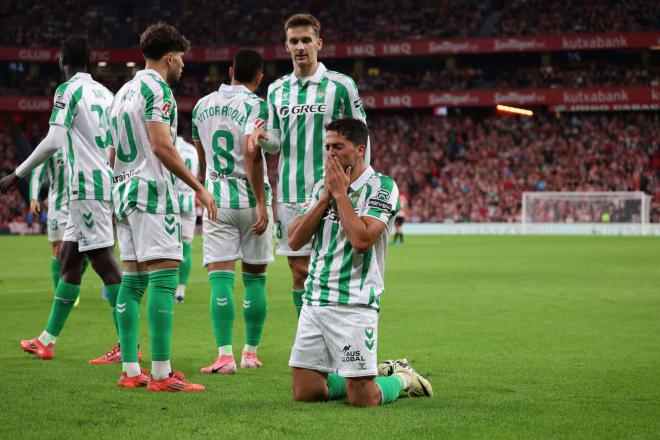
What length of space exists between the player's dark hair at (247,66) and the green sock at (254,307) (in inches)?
59.0

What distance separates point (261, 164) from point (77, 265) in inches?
72.5

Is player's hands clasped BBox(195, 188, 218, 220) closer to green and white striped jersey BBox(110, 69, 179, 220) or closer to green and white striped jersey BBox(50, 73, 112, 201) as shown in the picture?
green and white striped jersey BBox(110, 69, 179, 220)

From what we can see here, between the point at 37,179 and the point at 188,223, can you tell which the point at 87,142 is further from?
the point at 188,223

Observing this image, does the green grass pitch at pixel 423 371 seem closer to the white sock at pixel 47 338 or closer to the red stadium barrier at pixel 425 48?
the white sock at pixel 47 338

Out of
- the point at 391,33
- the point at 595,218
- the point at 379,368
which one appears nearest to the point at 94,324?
the point at 379,368

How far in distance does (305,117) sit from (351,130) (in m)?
1.16

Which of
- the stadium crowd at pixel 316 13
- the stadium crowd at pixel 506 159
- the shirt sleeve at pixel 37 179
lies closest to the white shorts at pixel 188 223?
the shirt sleeve at pixel 37 179

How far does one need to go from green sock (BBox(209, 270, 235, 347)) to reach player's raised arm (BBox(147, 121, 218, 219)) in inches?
44.1

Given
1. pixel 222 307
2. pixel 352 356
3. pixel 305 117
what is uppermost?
pixel 305 117

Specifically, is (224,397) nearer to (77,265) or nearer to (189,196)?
(77,265)

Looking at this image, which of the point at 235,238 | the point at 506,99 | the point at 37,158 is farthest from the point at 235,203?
the point at 506,99

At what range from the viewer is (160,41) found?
582cm

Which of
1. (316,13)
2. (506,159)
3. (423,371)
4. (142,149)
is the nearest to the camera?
(142,149)

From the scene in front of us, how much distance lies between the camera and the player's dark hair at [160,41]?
5.80 meters
